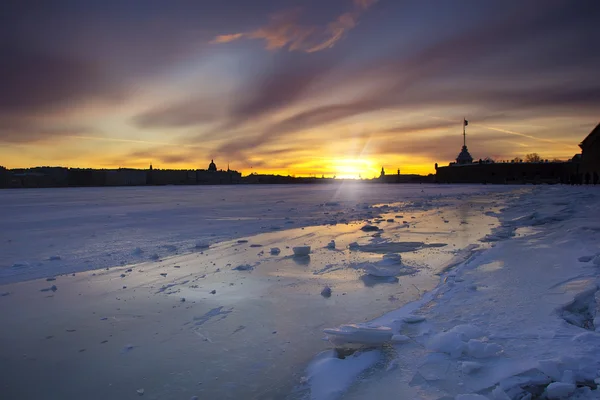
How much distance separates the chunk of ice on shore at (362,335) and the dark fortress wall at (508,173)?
6805 centimetres

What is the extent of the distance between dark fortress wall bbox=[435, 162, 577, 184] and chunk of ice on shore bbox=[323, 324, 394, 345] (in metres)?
68.0

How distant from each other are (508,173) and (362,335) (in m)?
79.0

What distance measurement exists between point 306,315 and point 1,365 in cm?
266

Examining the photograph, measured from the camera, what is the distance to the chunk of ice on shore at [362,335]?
3219 millimetres

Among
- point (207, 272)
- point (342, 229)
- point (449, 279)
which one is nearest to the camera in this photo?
point (449, 279)

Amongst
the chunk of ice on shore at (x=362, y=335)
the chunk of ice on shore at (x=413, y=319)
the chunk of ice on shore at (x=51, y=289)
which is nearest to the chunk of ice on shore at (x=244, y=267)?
the chunk of ice on shore at (x=51, y=289)

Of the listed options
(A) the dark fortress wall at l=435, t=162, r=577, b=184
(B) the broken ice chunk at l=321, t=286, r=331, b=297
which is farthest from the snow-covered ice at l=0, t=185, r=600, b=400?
(A) the dark fortress wall at l=435, t=162, r=577, b=184

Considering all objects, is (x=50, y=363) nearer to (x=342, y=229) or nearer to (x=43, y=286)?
(x=43, y=286)

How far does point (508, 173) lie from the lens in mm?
71438

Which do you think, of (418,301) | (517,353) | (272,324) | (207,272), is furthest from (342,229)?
(517,353)

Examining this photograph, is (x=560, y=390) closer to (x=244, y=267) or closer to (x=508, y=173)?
(x=244, y=267)

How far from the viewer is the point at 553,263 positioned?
204 inches

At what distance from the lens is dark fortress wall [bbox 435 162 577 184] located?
64.2m

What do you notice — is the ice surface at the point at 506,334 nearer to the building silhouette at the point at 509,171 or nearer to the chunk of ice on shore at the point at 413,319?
the chunk of ice on shore at the point at 413,319
